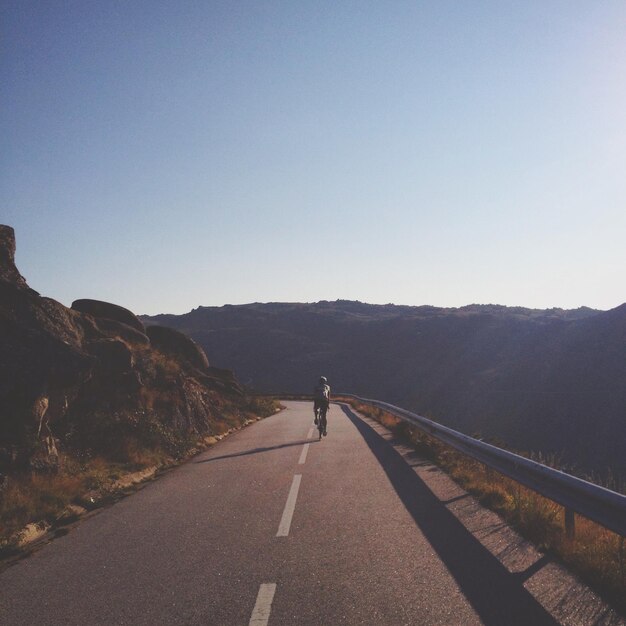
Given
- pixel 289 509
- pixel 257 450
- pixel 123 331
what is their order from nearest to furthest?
pixel 289 509, pixel 257 450, pixel 123 331

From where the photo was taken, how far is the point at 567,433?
233 ft

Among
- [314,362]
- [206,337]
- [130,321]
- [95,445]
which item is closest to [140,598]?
[95,445]

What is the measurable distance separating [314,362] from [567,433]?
2879 inches

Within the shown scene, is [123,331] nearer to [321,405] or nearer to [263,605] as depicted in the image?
[321,405]

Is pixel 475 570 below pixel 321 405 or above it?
below

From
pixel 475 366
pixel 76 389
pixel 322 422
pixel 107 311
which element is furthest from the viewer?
Answer: pixel 475 366

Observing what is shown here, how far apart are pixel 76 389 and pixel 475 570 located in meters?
9.30

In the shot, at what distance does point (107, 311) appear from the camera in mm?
20438

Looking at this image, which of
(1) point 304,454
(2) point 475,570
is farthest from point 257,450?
(2) point 475,570

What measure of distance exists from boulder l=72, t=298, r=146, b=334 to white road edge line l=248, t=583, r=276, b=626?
1705 centimetres

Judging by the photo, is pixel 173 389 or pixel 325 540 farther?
pixel 173 389

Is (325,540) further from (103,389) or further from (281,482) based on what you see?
(103,389)

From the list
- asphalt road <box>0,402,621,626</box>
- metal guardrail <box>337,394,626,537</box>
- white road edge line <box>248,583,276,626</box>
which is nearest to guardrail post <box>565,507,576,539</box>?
metal guardrail <box>337,394,626,537</box>

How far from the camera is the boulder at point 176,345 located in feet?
86.3
